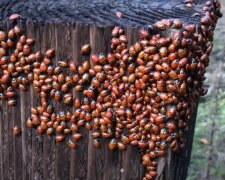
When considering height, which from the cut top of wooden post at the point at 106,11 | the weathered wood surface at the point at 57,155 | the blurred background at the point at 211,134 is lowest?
the blurred background at the point at 211,134

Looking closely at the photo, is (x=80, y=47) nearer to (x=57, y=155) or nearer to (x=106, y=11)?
(x=106, y=11)

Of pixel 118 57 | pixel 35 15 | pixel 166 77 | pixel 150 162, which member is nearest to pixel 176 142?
pixel 150 162

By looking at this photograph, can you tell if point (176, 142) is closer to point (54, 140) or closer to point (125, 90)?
point (125, 90)

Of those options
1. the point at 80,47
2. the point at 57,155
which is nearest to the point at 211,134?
the point at 57,155

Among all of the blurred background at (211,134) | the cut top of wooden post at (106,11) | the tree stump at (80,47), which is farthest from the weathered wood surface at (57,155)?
the blurred background at (211,134)

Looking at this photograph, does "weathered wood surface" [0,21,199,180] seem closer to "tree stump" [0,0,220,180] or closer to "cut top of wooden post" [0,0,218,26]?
"tree stump" [0,0,220,180]

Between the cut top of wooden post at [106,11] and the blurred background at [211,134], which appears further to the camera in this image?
the blurred background at [211,134]

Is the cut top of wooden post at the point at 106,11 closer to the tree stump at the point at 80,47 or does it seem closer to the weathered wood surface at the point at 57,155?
the tree stump at the point at 80,47
